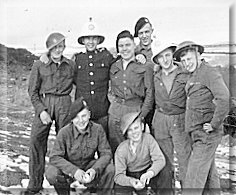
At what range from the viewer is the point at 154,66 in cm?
230

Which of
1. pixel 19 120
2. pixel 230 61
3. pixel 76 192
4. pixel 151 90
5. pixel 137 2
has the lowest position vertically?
pixel 76 192

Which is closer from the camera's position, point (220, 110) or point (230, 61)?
point (220, 110)

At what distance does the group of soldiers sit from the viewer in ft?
7.43

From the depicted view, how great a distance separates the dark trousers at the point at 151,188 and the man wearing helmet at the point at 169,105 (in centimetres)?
11

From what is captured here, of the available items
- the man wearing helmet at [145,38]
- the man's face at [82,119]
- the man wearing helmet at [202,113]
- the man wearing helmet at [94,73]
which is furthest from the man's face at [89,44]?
the man wearing helmet at [202,113]

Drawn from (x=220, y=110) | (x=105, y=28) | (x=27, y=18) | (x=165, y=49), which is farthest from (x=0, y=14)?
(x=220, y=110)

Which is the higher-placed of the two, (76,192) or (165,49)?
(165,49)

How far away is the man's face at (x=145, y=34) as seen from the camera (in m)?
2.32

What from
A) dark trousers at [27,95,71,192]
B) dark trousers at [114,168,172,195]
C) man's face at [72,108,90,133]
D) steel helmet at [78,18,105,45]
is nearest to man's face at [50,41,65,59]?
steel helmet at [78,18,105,45]

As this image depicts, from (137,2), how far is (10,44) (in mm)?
719

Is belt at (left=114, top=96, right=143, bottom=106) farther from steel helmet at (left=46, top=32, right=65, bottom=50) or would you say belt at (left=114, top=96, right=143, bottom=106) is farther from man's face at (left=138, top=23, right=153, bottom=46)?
steel helmet at (left=46, top=32, right=65, bottom=50)

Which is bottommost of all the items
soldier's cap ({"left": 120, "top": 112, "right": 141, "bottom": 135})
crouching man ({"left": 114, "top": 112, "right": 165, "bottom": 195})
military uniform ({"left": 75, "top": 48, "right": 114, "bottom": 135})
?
crouching man ({"left": 114, "top": 112, "right": 165, "bottom": 195})

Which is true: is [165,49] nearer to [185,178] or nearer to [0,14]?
[185,178]

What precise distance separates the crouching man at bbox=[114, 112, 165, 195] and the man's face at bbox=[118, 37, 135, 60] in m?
0.31
